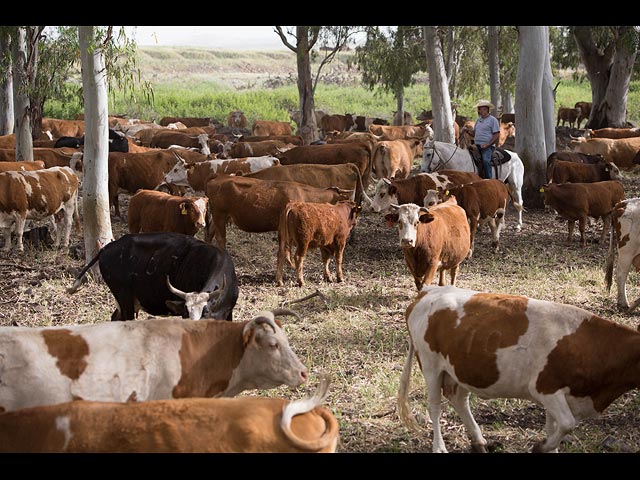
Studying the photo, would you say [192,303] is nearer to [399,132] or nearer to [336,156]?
[336,156]

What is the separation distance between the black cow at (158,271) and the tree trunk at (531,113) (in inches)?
444

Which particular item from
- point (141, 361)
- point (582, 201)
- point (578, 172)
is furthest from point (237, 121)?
point (141, 361)

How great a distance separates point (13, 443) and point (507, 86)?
3854 centimetres

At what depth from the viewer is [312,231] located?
11.8 m

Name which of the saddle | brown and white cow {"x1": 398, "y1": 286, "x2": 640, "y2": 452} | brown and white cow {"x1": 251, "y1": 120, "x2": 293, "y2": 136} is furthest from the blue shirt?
brown and white cow {"x1": 251, "y1": 120, "x2": 293, "y2": 136}

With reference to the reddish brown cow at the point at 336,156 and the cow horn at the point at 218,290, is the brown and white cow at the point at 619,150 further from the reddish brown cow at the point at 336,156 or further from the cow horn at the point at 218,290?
the cow horn at the point at 218,290

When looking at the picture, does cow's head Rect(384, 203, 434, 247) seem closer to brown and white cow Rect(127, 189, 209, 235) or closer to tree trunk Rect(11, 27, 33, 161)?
brown and white cow Rect(127, 189, 209, 235)

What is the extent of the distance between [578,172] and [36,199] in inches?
445

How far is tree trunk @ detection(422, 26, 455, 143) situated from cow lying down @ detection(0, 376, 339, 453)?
18.2m

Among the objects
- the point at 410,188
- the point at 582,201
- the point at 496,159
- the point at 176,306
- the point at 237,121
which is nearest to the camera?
the point at 176,306

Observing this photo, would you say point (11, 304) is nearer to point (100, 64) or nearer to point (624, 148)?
A: point (100, 64)

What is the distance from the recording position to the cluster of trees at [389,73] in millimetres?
11656

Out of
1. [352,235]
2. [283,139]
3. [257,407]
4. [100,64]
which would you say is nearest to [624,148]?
[283,139]

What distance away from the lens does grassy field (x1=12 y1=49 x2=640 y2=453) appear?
6736 mm
